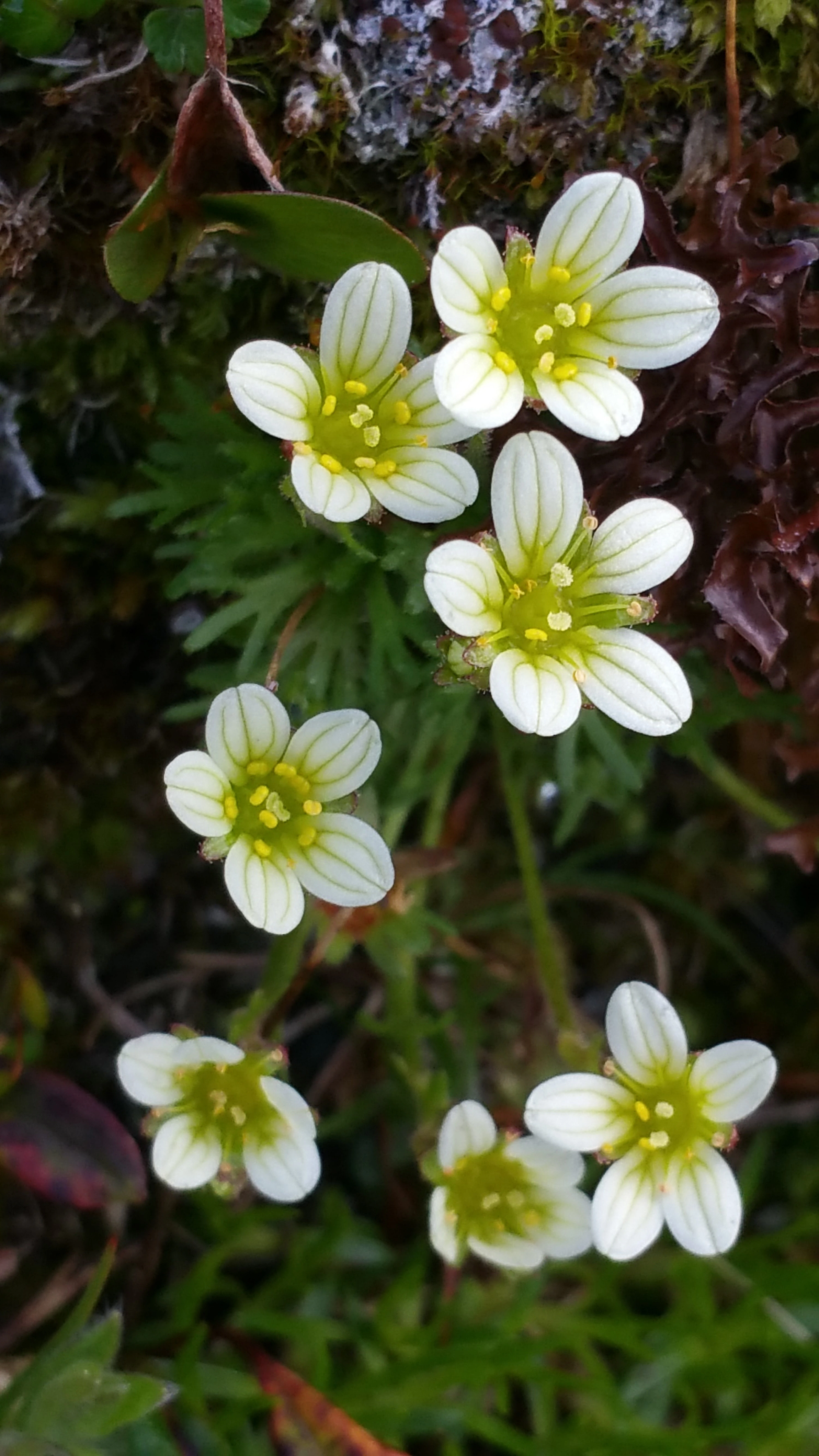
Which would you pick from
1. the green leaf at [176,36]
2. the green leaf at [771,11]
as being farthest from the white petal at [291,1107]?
the green leaf at [771,11]

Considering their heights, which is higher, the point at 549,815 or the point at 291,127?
the point at 291,127

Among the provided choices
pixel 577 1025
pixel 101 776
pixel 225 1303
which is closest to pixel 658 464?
pixel 577 1025

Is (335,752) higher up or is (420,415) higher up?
(420,415)

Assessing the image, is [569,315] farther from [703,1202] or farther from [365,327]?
[703,1202]

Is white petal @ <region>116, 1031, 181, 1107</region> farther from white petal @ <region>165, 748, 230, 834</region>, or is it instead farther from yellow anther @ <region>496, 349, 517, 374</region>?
yellow anther @ <region>496, 349, 517, 374</region>

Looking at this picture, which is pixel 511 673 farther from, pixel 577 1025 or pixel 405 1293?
pixel 405 1293

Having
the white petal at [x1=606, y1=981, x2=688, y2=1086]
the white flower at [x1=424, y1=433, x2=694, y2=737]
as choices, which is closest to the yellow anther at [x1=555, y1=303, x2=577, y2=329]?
the white flower at [x1=424, y1=433, x2=694, y2=737]

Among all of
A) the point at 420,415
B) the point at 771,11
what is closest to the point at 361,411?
the point at 420,415
